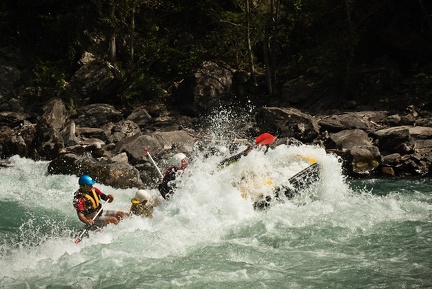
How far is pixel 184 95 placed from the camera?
19.3 meters

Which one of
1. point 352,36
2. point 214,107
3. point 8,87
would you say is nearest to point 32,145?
point 8,87

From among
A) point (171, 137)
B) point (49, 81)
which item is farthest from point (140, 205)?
point (49, 81)

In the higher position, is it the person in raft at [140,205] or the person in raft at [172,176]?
the person in raft at [172,176]

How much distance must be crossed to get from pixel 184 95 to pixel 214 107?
5.25ft

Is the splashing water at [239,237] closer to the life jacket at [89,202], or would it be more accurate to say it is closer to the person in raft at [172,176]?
the person in raft at [172,176]

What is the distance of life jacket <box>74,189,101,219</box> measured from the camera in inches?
307

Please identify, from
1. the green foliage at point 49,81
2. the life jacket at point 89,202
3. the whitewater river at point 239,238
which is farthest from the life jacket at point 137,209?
the green foliage at point 49,81

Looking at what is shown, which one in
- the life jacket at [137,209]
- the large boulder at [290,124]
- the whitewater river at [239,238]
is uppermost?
the large boulder at [290,124]

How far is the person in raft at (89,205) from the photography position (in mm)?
7695

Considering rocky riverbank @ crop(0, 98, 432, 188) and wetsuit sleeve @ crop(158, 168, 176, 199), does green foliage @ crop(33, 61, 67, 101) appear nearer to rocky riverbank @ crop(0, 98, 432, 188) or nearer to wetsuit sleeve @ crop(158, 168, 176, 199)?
rocky riverbank @ crop(0, 98, 432, 188)

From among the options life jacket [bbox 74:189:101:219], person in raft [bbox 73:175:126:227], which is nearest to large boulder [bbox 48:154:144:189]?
person in raft [bbox 73:175:126:227]

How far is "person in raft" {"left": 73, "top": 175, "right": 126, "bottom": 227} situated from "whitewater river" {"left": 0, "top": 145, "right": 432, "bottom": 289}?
18 cm

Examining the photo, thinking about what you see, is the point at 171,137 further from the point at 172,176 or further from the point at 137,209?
the point at 137,209

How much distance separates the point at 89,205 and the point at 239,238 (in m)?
2.54
